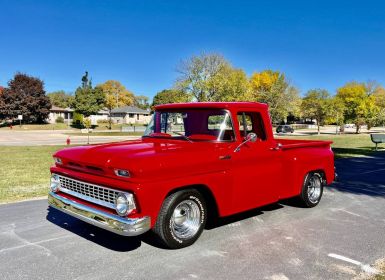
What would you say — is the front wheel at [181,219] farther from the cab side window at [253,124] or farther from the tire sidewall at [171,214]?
the cab side window at [253,124]

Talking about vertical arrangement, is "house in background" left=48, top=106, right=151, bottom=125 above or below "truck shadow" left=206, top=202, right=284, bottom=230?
above

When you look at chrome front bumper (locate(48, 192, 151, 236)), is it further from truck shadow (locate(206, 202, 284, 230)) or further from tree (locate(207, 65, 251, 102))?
tree (locate(207, 65, 251, 102))

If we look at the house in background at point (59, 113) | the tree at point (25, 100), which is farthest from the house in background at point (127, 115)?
the tree at point (25, 100)

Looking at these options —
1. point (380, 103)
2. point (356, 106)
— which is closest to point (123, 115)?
point (356, 106)

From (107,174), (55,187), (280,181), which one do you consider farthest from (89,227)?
(280,181)

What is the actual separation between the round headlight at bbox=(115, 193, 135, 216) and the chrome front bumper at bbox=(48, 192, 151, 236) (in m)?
0.07

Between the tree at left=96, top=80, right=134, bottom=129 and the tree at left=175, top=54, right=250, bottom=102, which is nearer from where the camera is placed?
the tree at left=175, top=54, right=250, bottom=102

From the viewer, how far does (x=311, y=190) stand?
22.4 feet

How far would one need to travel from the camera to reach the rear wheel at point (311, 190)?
21.4ft

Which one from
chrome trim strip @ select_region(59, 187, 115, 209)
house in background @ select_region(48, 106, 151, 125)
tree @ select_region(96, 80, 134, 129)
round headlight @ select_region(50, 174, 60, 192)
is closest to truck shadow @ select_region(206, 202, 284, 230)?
chrome trim strip @ select_region(59, 187, 115, 209)

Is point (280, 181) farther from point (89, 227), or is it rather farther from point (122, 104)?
point (122, 104)

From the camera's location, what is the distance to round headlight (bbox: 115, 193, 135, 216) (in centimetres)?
395

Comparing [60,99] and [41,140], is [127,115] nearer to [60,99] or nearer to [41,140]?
[60,99]

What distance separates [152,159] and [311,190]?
3.95m
